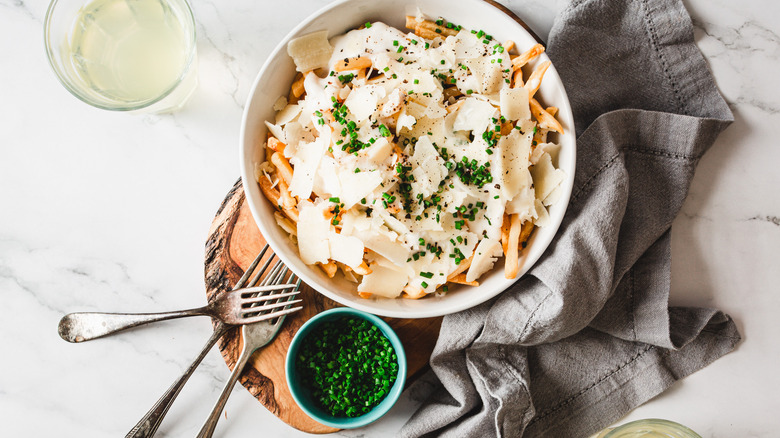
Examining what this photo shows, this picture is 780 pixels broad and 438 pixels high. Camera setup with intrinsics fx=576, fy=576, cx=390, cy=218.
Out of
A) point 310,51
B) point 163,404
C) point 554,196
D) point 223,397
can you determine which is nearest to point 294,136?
point 310,51

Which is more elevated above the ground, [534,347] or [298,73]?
[298,73]

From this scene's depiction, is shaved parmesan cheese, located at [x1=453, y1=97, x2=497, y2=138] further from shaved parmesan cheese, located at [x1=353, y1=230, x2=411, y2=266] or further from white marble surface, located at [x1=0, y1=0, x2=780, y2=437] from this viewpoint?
white marble surface, located at [x1=0, y1=0, x2=780, y2=437]

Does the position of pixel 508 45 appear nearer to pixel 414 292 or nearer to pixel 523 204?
pixel 523 204

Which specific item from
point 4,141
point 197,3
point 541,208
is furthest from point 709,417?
point 4,141

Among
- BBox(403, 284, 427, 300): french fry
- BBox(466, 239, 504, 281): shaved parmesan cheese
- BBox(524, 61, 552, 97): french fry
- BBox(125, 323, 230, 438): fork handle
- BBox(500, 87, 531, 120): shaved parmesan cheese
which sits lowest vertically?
BBox(125, 323, 230, 438): fork handle

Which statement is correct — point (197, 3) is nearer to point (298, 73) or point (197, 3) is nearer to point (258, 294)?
point (298, 73)

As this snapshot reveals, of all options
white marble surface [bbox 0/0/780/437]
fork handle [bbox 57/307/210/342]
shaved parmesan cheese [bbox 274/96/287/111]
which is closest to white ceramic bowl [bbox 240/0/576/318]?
shaved parmesan cheese [bbox 274/96/287/111]
